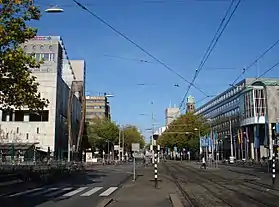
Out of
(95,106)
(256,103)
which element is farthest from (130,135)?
(95,106)

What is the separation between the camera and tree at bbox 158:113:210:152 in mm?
100562

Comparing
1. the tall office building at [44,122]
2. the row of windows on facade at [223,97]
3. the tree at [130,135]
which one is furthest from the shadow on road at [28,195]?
the tree at [130,135]

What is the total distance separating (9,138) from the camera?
2921 inches

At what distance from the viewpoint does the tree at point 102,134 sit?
102 meters

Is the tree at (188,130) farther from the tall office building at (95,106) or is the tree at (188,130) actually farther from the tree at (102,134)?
Answer: the tall office building at (95,106)

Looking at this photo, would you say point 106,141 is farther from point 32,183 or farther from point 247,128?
point 32,183

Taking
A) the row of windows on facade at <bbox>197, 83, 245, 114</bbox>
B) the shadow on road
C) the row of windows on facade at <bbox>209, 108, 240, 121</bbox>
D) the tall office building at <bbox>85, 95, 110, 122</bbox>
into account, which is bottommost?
the shadow on road

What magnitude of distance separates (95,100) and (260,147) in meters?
103

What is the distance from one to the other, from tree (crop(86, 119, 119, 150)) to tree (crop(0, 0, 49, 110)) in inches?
3209

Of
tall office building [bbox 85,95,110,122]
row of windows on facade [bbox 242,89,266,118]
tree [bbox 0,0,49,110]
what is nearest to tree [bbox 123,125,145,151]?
tall office building [bbox 85,95,110,122]

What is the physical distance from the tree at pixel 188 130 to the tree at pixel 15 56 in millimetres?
79090

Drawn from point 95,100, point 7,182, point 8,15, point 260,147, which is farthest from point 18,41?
point 95,100

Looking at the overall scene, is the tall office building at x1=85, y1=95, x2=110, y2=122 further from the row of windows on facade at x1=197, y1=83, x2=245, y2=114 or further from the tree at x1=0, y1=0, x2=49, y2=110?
the tree at x1=0, y1=0, x2=49, y2=110

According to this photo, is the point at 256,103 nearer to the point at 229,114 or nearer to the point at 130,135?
the point at 229,114
